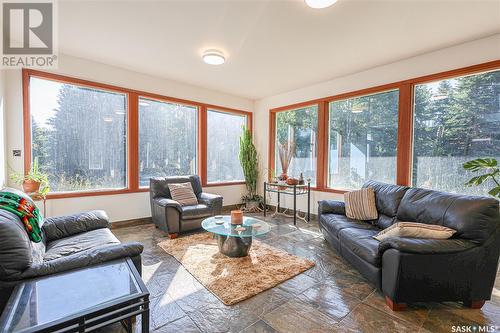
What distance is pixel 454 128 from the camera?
3.15m

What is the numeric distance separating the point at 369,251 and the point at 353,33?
251 centimetres

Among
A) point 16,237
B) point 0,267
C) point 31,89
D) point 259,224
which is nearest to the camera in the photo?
point 0,267

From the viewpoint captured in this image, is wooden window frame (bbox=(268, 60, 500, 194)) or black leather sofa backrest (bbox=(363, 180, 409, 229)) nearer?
black leather sofa backrest (bbox=(363, 180, 409, 229))

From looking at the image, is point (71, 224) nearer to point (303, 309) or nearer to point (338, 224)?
point (303, 309)

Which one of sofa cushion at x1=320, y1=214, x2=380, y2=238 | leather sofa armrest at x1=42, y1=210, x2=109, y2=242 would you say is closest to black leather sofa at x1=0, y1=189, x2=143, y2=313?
leather sofa armrest at x1=42, y1=210, x2=109, y2=242

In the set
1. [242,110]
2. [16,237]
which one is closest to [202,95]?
[242,110]

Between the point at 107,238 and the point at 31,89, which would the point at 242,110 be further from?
the point at 107,238

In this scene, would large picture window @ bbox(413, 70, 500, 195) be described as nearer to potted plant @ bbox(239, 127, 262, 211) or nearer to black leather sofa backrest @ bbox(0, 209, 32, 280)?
potted plant @ bbox(239, 127, 262, 211)

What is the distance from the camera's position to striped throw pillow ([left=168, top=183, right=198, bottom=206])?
12.9 ft

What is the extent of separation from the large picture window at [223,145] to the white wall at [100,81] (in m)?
0.39

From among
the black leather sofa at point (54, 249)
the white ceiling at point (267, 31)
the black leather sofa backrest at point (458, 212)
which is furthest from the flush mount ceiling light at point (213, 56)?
the black leather sofa backrest at point (458, 212)

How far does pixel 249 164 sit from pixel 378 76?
10.5 ft

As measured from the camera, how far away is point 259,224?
2.96 meters

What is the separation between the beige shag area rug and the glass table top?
365 mm
